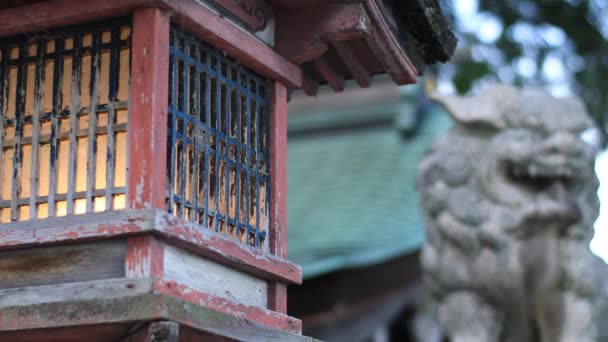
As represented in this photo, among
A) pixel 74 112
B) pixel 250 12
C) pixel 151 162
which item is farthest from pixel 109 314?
pixel 250 12

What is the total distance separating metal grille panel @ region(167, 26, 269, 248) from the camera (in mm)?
4461

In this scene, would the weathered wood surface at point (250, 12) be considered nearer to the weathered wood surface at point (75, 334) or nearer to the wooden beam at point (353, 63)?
the wooden beam at point (353, 63)

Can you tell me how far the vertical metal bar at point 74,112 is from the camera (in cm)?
439

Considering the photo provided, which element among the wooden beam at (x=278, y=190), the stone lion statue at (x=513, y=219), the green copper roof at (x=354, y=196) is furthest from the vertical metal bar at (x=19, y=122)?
the green copper roof at (x=354, y=196)

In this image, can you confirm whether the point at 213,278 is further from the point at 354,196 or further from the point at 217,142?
the point at 354,196

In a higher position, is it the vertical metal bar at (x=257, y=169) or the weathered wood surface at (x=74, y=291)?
the vertical metal bar at (x=257, y=169)

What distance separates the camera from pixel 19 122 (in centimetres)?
461

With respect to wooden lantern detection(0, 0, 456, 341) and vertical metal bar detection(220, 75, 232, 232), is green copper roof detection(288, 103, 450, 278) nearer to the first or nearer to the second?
wooden lantern detection(0, 0, 456, 341)

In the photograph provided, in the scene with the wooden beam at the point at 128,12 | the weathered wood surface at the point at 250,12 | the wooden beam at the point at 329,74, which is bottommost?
the wooden beam at the point at 329,74

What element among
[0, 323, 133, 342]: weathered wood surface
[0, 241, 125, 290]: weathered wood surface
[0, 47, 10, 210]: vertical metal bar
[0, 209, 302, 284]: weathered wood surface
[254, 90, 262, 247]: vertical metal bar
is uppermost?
[0, 47, 10, 210]: vertical metal bar

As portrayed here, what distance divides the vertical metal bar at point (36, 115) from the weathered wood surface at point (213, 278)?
2.11ft

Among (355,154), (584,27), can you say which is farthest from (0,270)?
(355,154)

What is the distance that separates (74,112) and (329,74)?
1420 mm

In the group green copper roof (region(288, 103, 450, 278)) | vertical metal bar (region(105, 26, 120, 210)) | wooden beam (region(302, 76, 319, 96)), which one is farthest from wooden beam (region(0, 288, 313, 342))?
green copper roof (region(288, 103, 450, 278))
